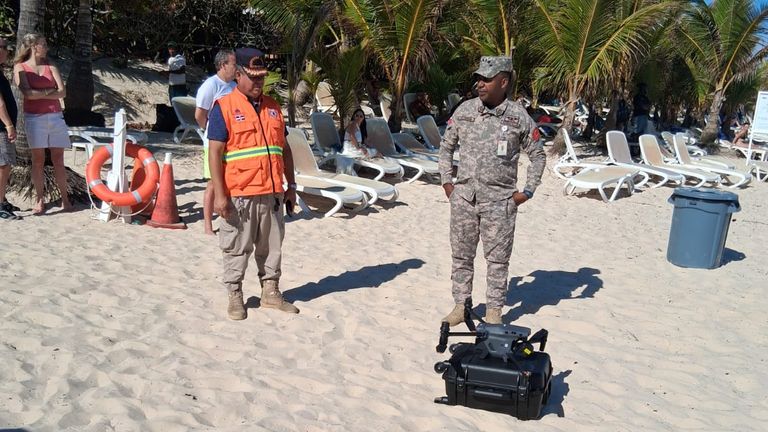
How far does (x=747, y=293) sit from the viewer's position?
6520 millimetres

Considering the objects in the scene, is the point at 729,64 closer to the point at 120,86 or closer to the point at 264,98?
the point at 120,86

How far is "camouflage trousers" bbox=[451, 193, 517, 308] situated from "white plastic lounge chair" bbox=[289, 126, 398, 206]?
3.94 metres

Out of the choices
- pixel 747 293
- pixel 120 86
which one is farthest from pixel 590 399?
pixel 120 86

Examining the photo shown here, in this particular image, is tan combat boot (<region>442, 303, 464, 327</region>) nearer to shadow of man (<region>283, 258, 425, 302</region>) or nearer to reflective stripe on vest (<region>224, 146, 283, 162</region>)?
shadow of man (<region>283, 258, 425, 302</region>)

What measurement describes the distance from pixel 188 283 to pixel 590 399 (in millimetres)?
2895

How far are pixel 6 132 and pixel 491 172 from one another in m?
4.39

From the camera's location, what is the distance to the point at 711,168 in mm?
14125

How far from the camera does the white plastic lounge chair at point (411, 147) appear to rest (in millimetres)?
12273

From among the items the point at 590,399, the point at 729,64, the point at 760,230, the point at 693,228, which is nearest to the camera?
the point at 590,399

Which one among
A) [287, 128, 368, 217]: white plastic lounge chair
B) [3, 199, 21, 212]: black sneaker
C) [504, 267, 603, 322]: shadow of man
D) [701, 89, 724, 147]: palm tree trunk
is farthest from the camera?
[701, 89, 724, 147]: palm tree trunk

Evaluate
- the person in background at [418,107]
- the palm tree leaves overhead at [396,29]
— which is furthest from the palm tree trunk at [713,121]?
the palm tree leaves overhead at [396,29]

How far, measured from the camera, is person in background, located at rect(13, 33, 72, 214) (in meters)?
6.51

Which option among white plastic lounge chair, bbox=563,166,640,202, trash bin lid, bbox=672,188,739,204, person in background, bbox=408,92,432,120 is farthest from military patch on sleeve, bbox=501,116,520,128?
person in background, bbox=408,92,432,120

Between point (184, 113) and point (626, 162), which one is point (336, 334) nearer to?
point (184, 113)
